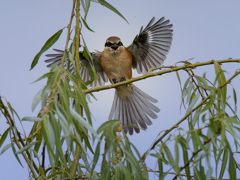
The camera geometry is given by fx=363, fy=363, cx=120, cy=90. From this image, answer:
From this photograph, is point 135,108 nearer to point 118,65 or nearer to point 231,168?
point 118,65

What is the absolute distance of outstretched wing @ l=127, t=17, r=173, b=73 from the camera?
3.93 metres

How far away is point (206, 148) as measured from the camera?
4.69ft

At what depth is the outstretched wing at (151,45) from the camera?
393cm

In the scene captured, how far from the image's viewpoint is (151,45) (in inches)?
160

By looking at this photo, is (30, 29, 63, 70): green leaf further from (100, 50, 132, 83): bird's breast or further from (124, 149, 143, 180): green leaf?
(100, 50, 132, 83): bird's breast

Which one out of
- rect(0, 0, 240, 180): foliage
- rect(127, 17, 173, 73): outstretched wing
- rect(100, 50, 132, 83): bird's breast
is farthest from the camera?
rect(100, 50, 132, 83): bird's breast

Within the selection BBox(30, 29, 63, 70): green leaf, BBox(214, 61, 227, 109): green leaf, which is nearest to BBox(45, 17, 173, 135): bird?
BBox(30, 29, 63, 70): green leaf

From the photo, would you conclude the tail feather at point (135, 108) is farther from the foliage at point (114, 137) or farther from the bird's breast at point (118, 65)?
the foliage at point (114, 137)

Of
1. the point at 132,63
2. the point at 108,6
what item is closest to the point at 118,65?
the point at 132,63

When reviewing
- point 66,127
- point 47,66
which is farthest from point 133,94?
point 66,127

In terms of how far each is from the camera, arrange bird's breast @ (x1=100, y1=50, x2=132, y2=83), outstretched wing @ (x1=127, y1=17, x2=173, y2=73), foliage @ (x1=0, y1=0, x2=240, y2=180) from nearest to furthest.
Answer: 1. foliage @ (x1=0, y1=0, x2=240, y2=180)
2. outstretched wing @ (x1=127, y1=17, x2=173, y2=73)
3. bird's breast @ (x1=100, y1=50, x2=132, y2=83)

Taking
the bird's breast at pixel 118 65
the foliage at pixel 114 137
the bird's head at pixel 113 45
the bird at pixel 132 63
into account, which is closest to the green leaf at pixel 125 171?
the foliage at pixel 114 137

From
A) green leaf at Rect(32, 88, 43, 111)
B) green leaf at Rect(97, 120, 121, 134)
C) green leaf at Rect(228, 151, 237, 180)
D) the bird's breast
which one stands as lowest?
green leaf at Rect(228, 151, 237, 180)

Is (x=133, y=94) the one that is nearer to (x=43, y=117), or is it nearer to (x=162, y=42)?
(x=162, y=42)
